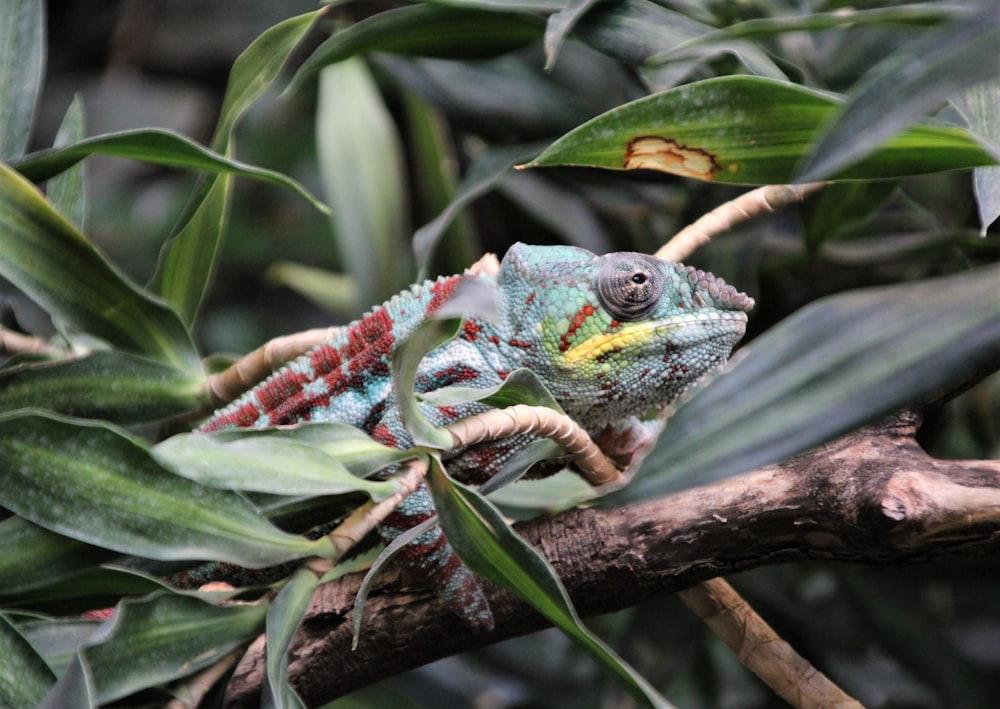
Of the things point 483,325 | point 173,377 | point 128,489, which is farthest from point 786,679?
point 173,377

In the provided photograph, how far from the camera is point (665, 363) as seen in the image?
1.55 meters

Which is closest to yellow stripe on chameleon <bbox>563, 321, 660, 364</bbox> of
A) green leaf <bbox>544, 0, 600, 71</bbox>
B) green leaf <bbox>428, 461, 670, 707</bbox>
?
green leaf <bbox>544, 0, 600, 71</bbox>

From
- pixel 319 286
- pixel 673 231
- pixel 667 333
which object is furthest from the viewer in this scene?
pixel 319 286

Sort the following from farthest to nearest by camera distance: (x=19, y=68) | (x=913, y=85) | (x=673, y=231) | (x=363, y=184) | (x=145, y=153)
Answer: (x=363, y=184) < (x=673, y=231) < (x=19, y=68) < (x=145, y=153) < (x=913, y=85)

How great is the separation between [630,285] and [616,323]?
0.24ft

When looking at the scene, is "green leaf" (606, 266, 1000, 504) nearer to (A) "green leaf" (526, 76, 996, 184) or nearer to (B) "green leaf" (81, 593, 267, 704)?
(A) "green leaf" (526, 76, 996, 184)

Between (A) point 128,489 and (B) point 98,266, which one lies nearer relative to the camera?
(A) point 128,489

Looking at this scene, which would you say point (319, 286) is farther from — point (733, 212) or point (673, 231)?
point (733, 212)

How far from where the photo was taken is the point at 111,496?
1.07 m

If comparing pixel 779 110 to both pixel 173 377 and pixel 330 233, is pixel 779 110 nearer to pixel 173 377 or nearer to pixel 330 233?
pixel 173 377

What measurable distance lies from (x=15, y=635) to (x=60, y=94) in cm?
400

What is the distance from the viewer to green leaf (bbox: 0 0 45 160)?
1.41m

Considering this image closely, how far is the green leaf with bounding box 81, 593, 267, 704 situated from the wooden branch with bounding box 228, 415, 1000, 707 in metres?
0.12

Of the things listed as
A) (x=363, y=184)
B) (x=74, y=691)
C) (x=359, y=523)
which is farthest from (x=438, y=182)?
(x=74, y=691)
